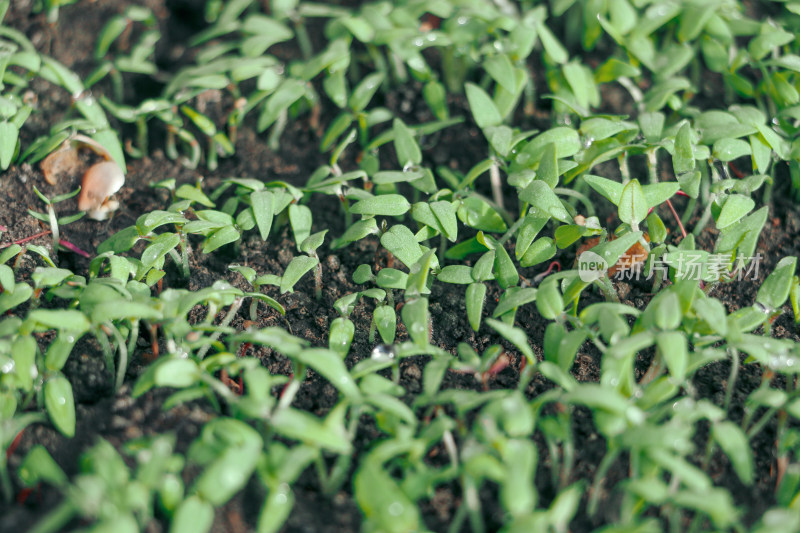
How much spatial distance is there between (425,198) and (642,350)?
0.73 metres

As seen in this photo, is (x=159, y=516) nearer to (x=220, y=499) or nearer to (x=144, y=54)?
(x=220, y=499)

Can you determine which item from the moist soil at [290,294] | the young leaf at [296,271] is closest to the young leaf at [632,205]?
the moist soil at [290,294]

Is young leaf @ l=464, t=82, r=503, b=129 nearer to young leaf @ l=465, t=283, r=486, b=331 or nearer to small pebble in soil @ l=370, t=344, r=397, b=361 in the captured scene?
young leaf @ l=465, t=283, r=486, b=331

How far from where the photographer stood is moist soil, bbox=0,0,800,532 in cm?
136

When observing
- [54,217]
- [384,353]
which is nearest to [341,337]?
[384,353]

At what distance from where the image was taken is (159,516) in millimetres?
1280

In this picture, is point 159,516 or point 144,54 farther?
point 144,54

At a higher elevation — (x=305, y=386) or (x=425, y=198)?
(x=425, y=198)

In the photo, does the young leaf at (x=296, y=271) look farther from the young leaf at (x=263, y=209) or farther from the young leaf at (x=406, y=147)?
the young leaf at (x=406, y=147)

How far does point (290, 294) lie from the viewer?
1.82m

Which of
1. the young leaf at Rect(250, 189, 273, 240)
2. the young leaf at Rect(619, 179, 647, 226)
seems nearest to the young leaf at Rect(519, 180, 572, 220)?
the young leaf at Rect(619, 179, 647, 226)

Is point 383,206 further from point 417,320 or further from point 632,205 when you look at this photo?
point 632,205

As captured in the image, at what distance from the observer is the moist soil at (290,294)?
1.36 m

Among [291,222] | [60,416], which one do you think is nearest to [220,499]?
[60,416]
